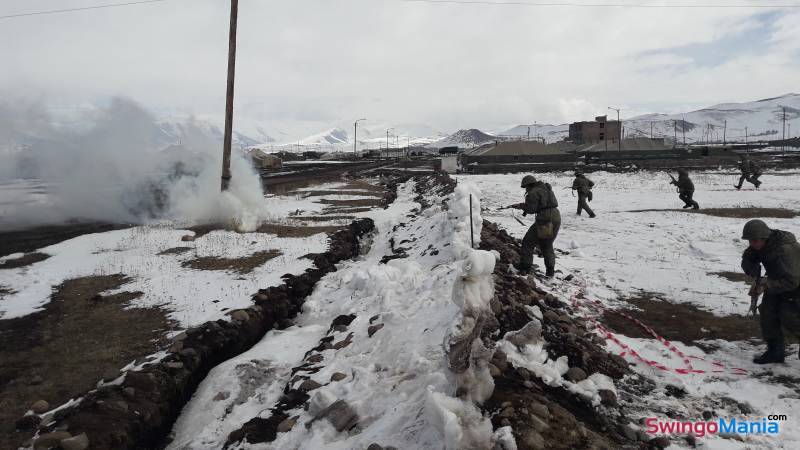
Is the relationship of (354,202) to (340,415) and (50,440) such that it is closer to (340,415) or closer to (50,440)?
(340,415)

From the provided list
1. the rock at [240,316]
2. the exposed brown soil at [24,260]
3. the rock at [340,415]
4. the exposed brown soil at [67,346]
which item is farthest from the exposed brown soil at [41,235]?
the rock at [340,415]

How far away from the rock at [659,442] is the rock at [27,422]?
6.29 metres

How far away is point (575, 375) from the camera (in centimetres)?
490

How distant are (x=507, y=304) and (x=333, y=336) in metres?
2.77

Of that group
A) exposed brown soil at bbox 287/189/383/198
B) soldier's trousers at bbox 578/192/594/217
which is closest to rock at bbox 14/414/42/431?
soldier's trousers at bbox 578/192/594/217

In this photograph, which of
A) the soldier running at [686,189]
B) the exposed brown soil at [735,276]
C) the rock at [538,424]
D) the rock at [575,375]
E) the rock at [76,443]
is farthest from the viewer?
the soldier running at [686,189]

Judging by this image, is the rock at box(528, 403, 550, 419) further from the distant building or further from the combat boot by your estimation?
the distant building

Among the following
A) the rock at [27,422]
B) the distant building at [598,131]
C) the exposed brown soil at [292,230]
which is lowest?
the rock at [27,422]

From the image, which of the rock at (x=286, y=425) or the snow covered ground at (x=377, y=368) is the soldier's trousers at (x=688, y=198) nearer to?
the snow covered ground at (x=377, y=368)

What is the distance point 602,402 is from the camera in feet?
14.9

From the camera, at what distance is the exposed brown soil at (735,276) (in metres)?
8.73

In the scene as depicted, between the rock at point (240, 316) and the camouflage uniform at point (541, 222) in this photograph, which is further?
the camouflage uniform at point (541, 222)

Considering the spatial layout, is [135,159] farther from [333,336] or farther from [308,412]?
[308,412]

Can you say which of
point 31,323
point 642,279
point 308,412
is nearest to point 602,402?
point 308,412
